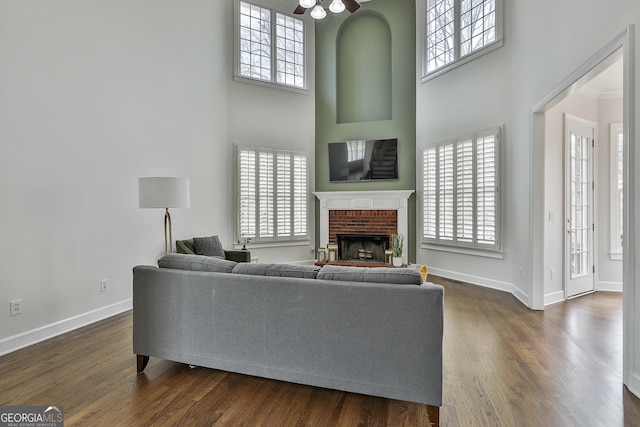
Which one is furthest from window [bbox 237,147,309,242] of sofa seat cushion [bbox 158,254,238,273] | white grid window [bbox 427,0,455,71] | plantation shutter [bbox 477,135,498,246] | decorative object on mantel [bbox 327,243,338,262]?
sofa seat cushion [bbox 158,254,238,273]

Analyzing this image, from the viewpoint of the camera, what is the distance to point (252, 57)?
6.36 meters

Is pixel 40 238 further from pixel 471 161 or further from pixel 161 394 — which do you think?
pixel 471 161

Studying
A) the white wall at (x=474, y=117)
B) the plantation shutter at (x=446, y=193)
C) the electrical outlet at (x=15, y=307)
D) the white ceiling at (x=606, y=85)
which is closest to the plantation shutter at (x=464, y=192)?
the plantation shutter at (x=446, y=193)

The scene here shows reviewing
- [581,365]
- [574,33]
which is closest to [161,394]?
[581,365]

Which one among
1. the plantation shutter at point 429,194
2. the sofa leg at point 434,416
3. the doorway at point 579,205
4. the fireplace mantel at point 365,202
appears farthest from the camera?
the fireplace mantel at point 365,202

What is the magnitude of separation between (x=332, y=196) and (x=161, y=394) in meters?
4.90

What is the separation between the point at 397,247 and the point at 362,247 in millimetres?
874

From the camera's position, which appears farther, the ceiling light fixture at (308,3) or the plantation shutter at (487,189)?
the plantation shutter at (487,189)

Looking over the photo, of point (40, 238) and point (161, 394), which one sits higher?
point (40, 238)

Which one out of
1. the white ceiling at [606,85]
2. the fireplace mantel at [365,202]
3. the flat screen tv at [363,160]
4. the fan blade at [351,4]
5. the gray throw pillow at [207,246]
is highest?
the fan blade at [351,4]

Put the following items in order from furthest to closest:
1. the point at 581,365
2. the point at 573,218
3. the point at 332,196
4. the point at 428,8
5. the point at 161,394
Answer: the point at 332,196
the point at 428,8
the point at 573,218
the point at 581,365
the point at 161,394

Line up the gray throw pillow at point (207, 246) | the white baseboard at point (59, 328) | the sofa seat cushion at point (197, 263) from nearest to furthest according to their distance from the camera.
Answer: the sofa seat cushion at point (197, 263)
the white baseboard at point (59, 328)
the gray throw pillow at point (207, 246)

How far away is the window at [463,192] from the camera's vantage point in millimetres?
5047

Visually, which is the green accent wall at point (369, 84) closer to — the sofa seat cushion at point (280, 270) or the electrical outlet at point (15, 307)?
the sofa seat cushion at point (280, 270)
